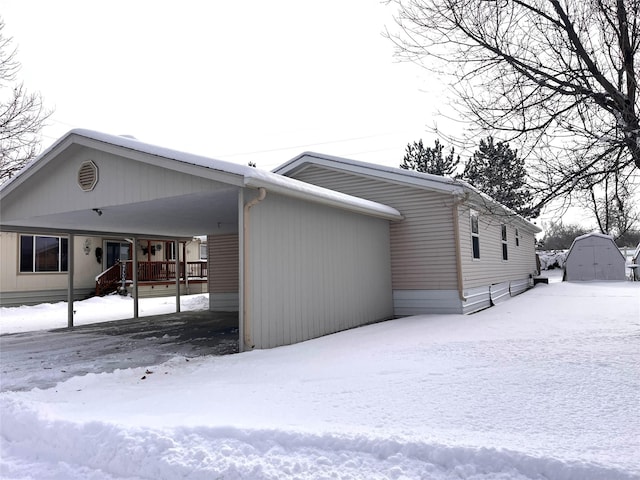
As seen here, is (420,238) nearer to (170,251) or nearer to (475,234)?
(475,234)

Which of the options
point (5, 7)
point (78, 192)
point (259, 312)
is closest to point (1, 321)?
point (78, 192)

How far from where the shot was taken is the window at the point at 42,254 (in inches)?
639

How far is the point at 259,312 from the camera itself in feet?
22.2

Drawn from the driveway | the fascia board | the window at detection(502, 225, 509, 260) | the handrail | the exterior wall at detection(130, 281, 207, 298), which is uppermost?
the fascia board

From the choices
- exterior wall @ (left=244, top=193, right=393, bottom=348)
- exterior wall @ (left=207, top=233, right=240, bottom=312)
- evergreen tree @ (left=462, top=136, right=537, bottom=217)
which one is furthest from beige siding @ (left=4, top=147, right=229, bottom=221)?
exterior wall @ (left=207, top=233, right=240, bottom=312)

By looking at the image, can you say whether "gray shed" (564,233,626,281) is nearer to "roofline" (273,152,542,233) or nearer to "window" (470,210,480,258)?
"roofline" (273,152,542,233)

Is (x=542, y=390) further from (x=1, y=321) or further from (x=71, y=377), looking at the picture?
(x=1, y=321)

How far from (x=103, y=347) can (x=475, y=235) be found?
926 cm

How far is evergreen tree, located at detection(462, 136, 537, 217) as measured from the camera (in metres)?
6.47

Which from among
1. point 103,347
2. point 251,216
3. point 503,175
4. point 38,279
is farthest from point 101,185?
point 38,279

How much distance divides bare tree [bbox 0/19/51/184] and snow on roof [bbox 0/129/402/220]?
4.85 metres

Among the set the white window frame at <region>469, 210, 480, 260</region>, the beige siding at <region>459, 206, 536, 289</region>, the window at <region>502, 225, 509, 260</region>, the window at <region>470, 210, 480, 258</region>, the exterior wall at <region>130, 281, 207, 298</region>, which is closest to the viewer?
the beige siding at <region>459, 206, 536, 289</region>

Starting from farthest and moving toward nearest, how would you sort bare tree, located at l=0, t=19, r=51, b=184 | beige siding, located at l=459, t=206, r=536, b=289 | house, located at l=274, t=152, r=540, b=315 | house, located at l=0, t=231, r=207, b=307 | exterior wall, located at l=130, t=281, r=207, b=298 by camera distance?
exterior wall, located at l=130, t=281, r=207, b=298
house, located at l=0, t=231, r=207, b=307
bare tree, located at l=0, t=19, r=51, b=184
beige siding, located at l=459, t=206, r=536, b=289
house, located at l=274, t=152, r=540, b=315

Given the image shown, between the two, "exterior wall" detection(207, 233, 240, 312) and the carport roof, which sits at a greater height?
the carport roof
